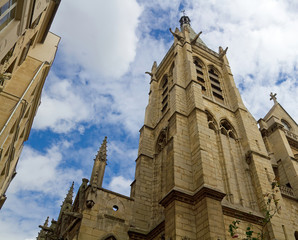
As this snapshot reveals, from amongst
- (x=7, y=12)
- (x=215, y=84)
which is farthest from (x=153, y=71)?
(x=7, y=12)

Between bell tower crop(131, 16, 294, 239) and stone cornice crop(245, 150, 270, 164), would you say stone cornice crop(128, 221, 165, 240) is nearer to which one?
bell tower crop(131, 16, 294, 239)

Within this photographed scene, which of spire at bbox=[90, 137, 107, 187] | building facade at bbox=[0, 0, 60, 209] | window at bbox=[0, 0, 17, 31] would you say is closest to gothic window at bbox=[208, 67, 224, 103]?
spire at bbox=[90, 137, 107, 187]

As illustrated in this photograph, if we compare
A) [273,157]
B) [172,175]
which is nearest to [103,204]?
[172,175]

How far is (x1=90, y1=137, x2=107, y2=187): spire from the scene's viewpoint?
1386 centimetres

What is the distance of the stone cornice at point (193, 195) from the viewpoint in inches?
405

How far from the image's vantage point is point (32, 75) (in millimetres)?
11844

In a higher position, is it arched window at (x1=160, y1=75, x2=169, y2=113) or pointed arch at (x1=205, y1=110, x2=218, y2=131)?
arched window at (x1=160, y1=75, x2=169, y2=113)

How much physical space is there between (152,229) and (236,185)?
463 centimetres

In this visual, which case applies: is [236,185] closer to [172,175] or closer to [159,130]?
[172,175]

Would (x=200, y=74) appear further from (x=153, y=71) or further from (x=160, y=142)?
(x=160, y=142)

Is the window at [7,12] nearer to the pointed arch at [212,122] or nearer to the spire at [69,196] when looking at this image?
the pointed arch at [212,122]

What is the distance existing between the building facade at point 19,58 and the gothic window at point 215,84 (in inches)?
449

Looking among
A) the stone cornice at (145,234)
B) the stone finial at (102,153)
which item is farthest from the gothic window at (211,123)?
the stone cornice at (145,234)

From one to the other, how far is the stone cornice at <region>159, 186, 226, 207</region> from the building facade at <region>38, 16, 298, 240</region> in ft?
0.12
